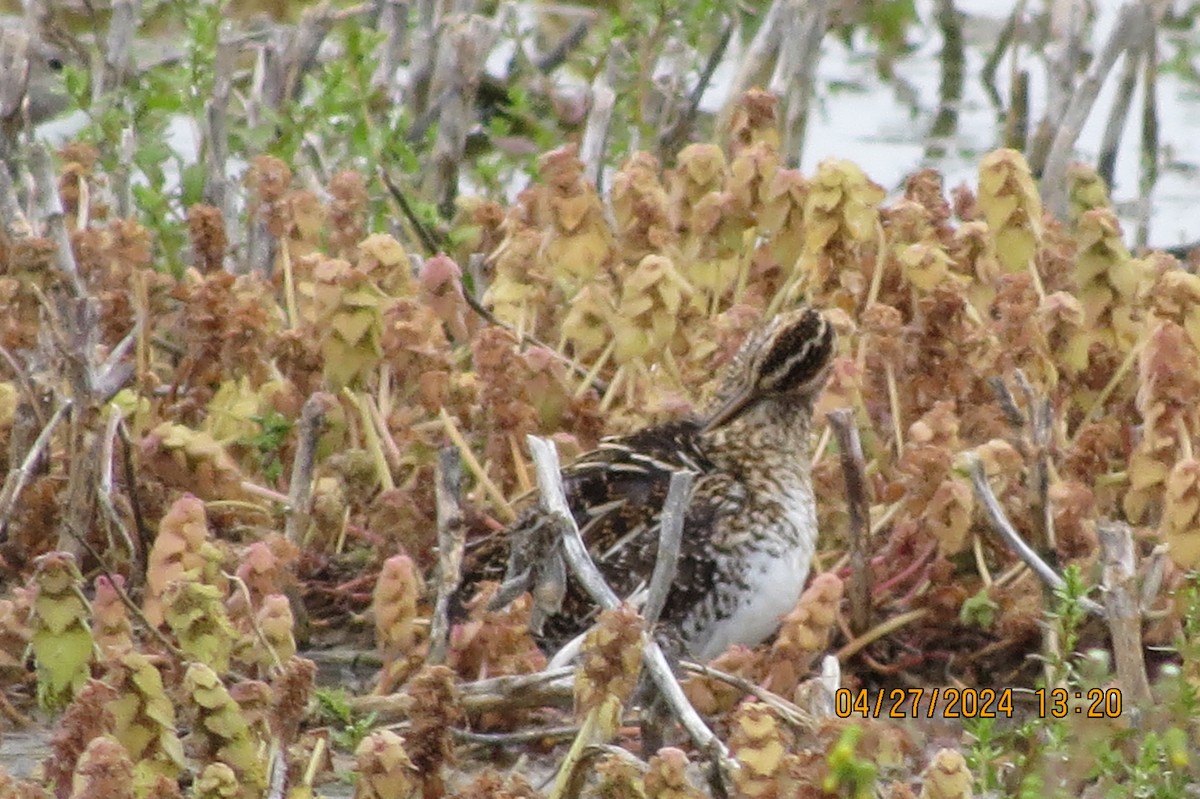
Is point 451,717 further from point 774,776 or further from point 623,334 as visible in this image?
point 623,334

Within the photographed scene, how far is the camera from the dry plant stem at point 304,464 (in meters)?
4.32

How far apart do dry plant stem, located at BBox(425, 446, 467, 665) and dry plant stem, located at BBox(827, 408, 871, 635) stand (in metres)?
0.65

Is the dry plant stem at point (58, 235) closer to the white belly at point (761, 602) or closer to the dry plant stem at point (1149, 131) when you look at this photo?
the white belly at point (761, 602)

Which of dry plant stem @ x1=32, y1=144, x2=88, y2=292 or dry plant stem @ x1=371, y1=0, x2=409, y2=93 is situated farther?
dry plant stem @ x1=371, y1=0, x2=409, y2=93

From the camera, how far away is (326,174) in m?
6.03

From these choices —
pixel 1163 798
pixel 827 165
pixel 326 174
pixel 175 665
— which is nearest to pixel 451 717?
pixel 175 665

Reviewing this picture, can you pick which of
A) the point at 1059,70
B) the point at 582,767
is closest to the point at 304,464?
the point at 582,767

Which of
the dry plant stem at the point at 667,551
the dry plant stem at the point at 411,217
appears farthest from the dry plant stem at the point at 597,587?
the dry plant stem at the point at 411,217

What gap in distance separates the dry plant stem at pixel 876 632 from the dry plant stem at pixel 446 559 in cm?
72

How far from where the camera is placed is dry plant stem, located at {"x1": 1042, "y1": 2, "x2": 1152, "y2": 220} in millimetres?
6168

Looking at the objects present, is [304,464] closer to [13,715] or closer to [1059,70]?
[13,715]

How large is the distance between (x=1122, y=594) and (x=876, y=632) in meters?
0.77

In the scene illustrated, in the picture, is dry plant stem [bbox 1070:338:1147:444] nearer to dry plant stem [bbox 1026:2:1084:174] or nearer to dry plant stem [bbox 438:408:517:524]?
dry plant stem [bbox 438:408:517:524]

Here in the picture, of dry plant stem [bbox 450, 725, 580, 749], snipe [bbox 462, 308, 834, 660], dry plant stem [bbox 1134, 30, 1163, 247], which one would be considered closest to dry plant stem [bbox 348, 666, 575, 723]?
dry plant stem [bbox 450, 725, 580, 749]
